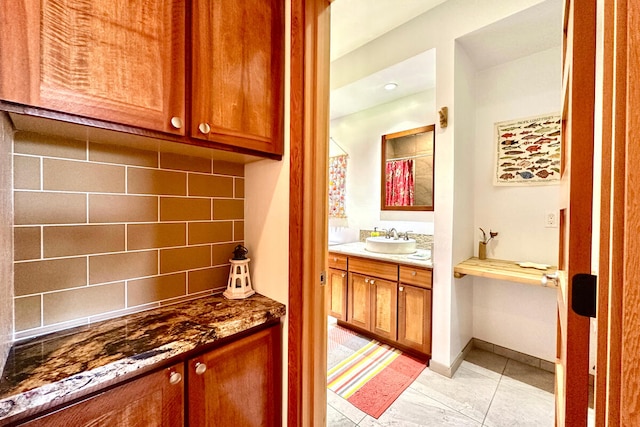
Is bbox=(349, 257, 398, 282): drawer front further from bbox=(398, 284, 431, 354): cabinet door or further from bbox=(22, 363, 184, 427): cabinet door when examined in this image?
bbox=(22, 363, 184, 427): cabinet door

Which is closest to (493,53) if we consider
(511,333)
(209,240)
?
(511,333)

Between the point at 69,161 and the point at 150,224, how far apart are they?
1.08ft

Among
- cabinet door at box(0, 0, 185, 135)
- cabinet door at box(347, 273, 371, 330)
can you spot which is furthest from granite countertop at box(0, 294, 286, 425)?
cabinet door at box(347, 273, 371, 330)

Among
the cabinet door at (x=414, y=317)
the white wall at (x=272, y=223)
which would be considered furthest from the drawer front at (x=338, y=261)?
the white wall at (x=272, y=223)

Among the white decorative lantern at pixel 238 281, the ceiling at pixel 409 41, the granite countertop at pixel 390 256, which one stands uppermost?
the ceiling at pixel 409 41

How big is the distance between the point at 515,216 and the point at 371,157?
1.50 metres

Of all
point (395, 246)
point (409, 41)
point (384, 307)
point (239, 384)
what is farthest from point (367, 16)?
point (239, 384)

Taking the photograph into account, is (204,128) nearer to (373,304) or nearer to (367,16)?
(367,16)

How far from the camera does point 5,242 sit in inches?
27.7

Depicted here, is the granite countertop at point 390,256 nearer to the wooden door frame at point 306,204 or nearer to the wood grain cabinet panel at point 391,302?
the wood grain cabinet panel at point 391,302

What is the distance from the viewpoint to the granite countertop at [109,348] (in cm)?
60

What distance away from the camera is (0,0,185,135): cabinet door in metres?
0.62

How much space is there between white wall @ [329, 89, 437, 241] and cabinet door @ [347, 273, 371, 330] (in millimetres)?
732

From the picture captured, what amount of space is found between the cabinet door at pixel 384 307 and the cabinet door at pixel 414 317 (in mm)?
53
